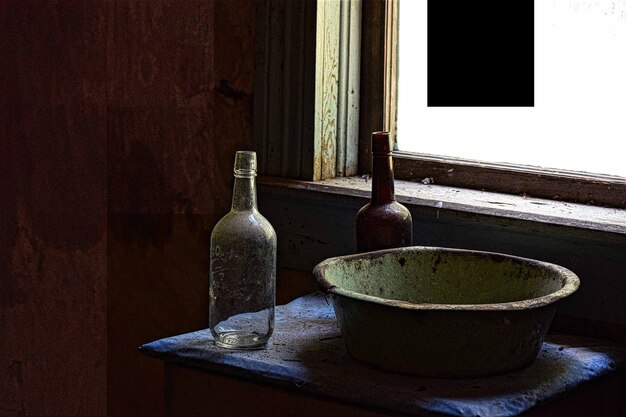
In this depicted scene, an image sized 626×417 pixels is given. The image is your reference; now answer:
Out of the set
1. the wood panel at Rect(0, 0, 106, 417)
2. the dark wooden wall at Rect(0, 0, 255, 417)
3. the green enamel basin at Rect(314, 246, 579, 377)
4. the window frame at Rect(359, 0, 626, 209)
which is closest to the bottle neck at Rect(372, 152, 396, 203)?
the green enamel basin at Rect(314, 246, 579, 377)

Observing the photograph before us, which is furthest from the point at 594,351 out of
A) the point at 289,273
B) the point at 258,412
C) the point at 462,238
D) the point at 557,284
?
the point at 289,273

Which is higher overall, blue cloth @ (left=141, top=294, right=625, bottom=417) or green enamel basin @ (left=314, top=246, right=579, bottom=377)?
green enamel basin @ (left=314, top=246, right=579, bottom=377)

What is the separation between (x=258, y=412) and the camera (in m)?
1.45

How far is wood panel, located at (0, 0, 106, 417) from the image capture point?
213cm

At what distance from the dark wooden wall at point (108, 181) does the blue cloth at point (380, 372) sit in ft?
1.82

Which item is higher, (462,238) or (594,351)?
(462,238)

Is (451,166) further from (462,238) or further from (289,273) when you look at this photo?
(289,273)

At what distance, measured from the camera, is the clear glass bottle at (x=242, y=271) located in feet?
5.01

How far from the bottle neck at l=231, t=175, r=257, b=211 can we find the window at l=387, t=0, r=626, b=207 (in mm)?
528

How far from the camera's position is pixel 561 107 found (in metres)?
1.77

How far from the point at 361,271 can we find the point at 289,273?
1.46 feet

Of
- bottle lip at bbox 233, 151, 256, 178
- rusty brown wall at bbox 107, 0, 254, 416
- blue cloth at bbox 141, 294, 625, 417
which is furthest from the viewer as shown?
rusty brown wall at bbox 107, 0, 254, 416

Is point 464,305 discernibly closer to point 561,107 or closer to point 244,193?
point 244,193

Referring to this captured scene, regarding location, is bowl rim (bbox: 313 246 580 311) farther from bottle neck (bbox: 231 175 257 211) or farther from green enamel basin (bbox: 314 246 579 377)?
bottle neck (bbox: 231 175 257 211)
